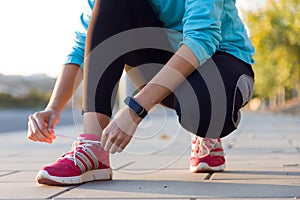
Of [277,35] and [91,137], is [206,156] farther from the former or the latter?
[277,35]

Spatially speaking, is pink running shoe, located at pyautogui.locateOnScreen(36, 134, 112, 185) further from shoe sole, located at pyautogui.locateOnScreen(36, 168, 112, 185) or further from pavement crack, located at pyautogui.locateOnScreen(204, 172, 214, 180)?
pavement crack, located at pyautogui.locateOnScreen(204, 172, 214, 180)

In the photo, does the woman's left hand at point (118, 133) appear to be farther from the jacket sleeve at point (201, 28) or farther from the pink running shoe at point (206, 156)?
the pink running shoe at point (206, 156)

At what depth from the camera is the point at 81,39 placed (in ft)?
9.59

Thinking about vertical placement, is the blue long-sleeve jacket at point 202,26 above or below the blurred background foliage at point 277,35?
above

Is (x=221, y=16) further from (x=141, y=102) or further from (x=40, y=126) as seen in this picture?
(x=40, y=126)

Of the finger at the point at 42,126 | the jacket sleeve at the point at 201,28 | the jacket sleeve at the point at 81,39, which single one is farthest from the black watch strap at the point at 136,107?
the jacket sleeve at the point at 81,39

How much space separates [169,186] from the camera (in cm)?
252

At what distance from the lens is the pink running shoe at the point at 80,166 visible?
2518mm

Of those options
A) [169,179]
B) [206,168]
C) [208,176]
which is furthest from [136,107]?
[206,168]

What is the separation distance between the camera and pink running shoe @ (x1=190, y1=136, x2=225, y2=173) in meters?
3.03

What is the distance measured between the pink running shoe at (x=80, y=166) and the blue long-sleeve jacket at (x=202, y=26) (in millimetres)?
432

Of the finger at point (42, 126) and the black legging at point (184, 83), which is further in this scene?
the black legging at point (184, 83)

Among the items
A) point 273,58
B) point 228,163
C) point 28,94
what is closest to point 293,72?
point 273,58

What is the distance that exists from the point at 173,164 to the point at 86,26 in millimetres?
1069
